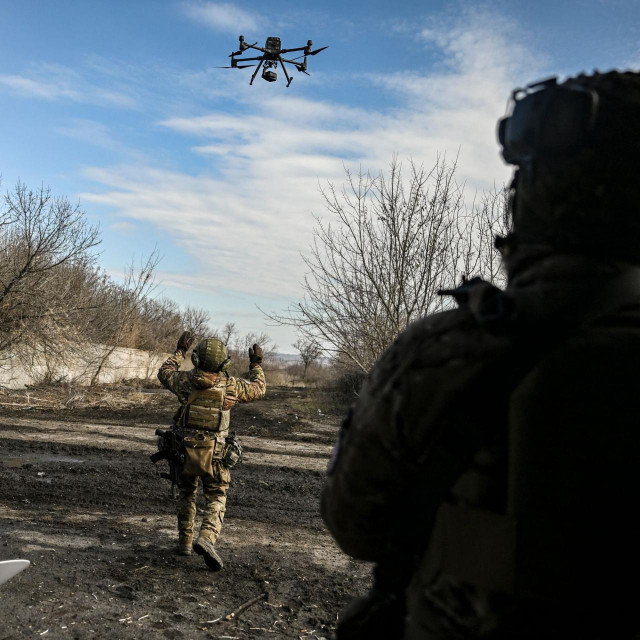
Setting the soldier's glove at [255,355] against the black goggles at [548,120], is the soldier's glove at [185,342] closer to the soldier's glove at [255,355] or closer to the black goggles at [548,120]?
the soldier's glove at [255,355]

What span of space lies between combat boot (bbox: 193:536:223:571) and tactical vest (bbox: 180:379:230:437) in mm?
885

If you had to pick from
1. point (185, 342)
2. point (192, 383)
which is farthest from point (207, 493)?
point (185, 342)

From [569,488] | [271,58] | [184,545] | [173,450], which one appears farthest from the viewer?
Answer: [271,58]

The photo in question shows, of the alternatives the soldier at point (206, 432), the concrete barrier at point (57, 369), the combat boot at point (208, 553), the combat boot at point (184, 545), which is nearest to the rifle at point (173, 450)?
the soldier at point (206, 432)

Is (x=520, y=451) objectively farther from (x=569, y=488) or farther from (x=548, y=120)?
(x=548, y=120)

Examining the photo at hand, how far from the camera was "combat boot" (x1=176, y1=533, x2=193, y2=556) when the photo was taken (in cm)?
571

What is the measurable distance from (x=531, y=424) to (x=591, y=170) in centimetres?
49

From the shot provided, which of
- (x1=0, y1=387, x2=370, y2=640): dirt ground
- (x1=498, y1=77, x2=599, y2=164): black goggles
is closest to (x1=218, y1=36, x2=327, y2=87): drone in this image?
(x1=0, y1=387, x2=370, y2=640): dirt ground

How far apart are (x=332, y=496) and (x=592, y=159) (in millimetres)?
830

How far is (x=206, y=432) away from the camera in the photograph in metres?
5.56

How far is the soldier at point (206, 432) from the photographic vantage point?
5504mm

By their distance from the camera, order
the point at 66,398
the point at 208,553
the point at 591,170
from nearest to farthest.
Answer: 1. the point at 591,170
2. the point at 208,553
3. the point at 66,398

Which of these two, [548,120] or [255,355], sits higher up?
[548,120]

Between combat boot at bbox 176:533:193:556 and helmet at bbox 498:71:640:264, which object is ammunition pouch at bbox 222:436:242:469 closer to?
combat boot at bbox 176:533:193:556
